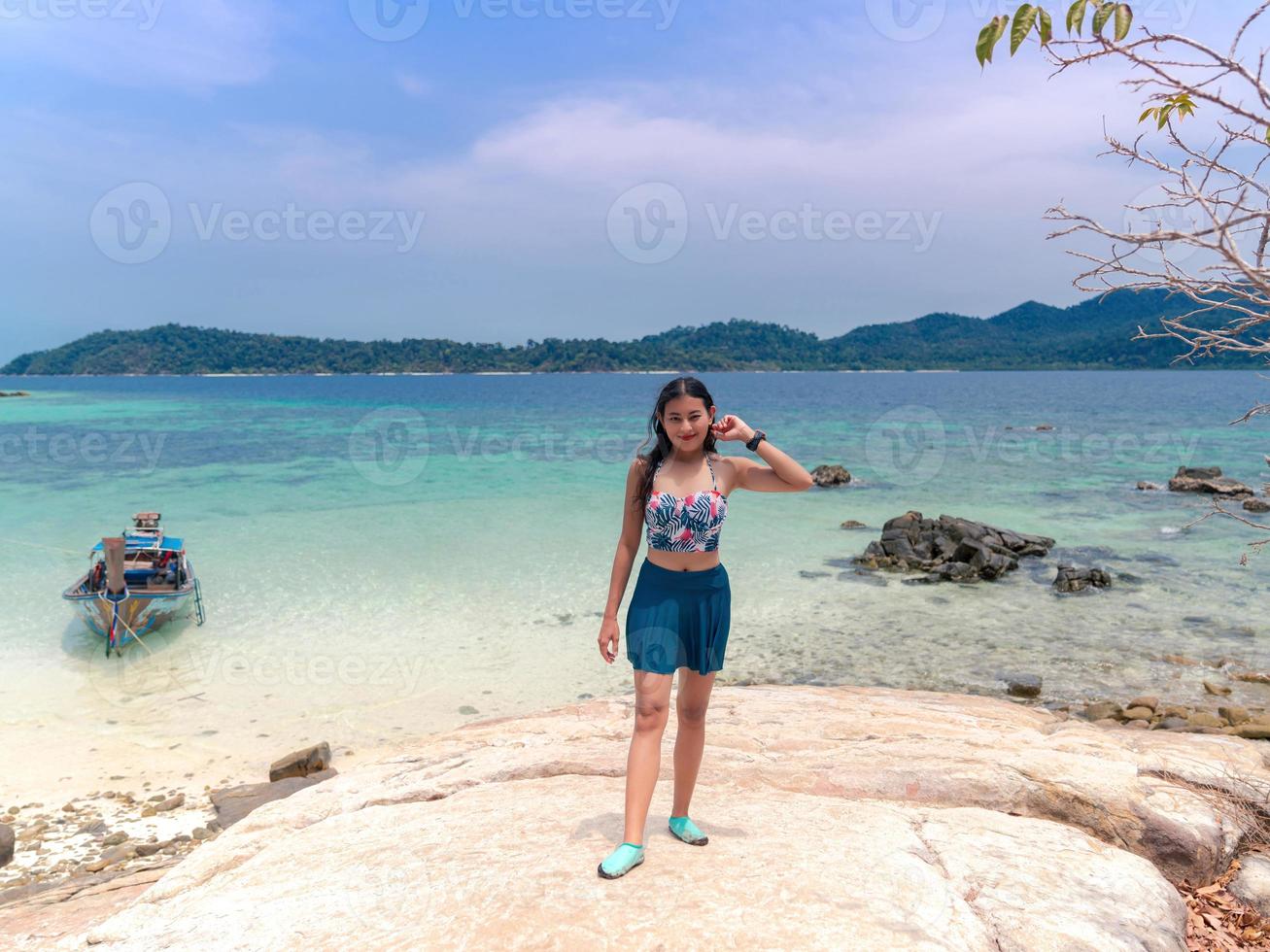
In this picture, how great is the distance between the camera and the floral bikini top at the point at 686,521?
3.80 meters

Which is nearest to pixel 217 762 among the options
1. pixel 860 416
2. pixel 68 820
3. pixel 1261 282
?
pixel 68 820

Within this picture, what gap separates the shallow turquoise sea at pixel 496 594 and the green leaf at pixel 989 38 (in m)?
8.89

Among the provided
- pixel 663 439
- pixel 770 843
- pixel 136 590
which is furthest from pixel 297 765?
pixel 136 590

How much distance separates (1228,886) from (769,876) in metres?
2.80

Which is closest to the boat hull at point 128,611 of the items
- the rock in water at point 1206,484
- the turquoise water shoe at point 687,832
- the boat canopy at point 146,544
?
the boat canopy at point 146,544

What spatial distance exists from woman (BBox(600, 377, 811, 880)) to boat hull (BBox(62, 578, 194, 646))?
37.2ft

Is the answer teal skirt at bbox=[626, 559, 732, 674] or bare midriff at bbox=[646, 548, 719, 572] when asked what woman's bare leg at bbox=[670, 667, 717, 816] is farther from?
bare midriff at bbox=[646, 548, 719, 572]

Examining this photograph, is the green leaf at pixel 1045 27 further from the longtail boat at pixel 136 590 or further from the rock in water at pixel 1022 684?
the longtail boat at pixel 136 590

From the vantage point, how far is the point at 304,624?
1348cm

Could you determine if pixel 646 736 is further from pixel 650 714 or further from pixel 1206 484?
pixel 1206 484

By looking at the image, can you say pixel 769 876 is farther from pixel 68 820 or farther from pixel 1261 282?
pixel 68 820

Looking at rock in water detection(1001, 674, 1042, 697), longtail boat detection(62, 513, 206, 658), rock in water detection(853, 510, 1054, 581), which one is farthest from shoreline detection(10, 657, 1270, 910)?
rock in water detection(853, 510, 1054, 581)

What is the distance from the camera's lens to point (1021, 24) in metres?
2.56

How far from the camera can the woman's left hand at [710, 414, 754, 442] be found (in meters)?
3.89
